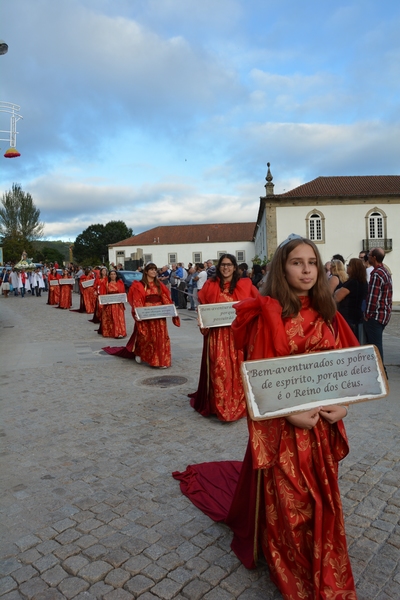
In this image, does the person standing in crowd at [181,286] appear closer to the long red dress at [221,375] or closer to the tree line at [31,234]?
the long red dress at [221,375]

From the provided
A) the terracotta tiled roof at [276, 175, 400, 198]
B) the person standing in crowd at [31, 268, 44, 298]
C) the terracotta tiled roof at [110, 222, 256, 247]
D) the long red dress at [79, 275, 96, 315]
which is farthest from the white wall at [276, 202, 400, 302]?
the terracotta tiled roof at [110, 222, 256, 247]

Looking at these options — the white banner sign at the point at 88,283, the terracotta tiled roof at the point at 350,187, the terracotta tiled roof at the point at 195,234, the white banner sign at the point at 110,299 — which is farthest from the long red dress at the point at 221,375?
the terracotta tiled roof at the point at 195,234

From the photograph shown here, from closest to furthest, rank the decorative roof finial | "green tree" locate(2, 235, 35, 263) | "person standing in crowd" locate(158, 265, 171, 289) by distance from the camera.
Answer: "person standing in crowd" locate(158, 265, 171, 289)
the decorative roof finial
"green tree" locate(2, 235, 35, 263)

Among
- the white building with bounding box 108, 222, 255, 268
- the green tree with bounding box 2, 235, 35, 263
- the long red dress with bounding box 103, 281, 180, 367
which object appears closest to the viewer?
the long red dress with bounding box 103, 281, 180, 367

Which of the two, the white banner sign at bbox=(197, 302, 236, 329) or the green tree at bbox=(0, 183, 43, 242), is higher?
the green tree at bbox=(0, 183, 43, 242)

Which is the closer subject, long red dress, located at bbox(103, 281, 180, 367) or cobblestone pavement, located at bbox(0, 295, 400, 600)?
cobblestone pavement, located at bbox(0, 295, 400, 600)

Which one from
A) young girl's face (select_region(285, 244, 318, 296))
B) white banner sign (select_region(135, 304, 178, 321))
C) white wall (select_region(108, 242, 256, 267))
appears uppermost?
white wall (select_region(108, 242, 256, 267))

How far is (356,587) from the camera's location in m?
2.68

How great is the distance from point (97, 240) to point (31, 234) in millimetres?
18466

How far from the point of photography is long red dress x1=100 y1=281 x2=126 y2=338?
514 inches

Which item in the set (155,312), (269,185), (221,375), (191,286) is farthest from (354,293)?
(269,185)

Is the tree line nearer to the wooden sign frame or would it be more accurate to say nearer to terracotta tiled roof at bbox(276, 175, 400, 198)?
terracotta tiled roof at bbox(276, 175, 400, 198)

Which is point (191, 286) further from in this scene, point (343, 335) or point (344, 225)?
point (344, 225)

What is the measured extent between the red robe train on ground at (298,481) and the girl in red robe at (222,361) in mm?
2807
